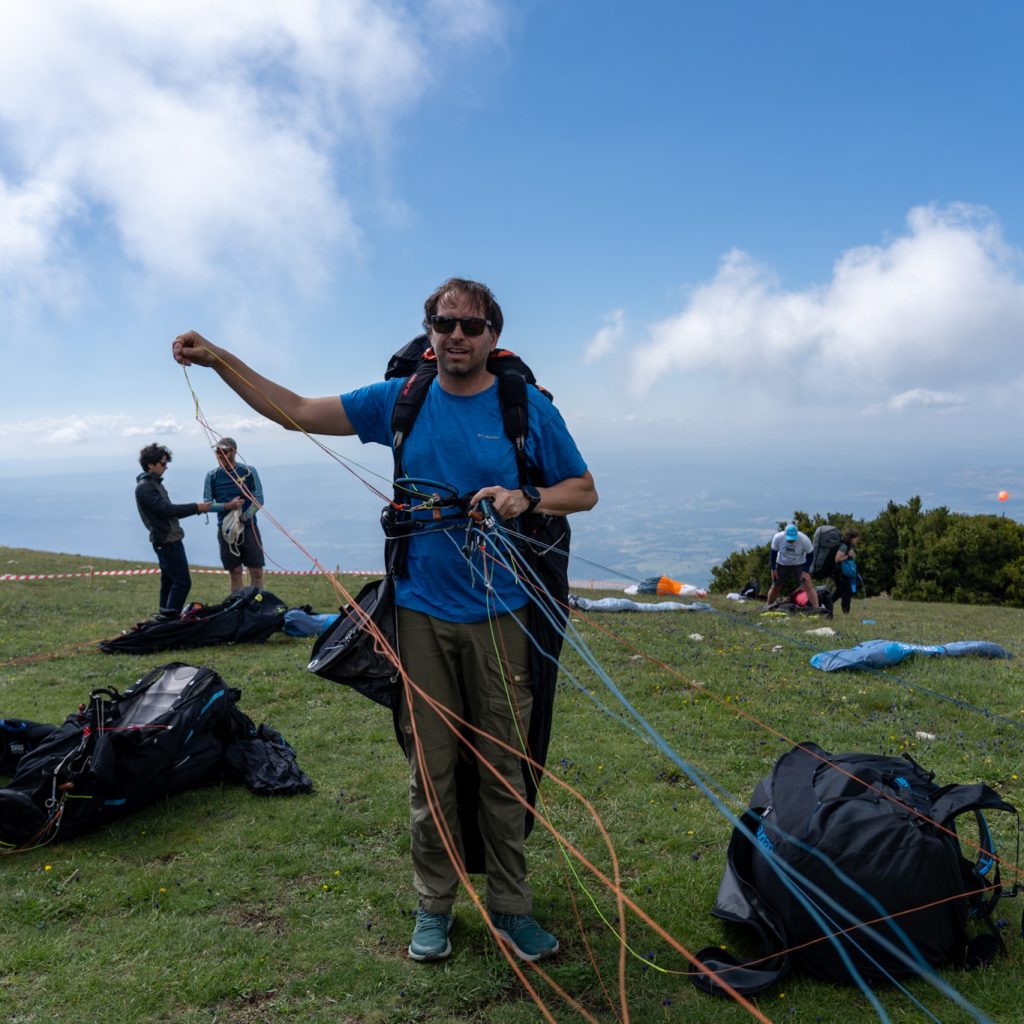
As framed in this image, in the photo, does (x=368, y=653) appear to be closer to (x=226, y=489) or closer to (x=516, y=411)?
(x=516, y=411)

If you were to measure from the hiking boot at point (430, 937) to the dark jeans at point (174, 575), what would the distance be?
7.69 meters

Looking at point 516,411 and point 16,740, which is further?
point 16,740

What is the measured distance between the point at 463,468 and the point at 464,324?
1.94 feet

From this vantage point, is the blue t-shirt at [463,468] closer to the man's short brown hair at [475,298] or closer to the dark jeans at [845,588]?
the man's short brown hair at [475,298]

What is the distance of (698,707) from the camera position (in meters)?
7.29

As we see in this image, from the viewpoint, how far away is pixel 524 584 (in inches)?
132

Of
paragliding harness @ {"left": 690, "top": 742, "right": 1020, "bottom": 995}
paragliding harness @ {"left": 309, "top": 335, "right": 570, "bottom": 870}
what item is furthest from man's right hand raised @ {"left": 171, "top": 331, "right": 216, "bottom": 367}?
paragliding harness @ {"left": 690, "top": 742, "right": 1020, "bottom": 995}

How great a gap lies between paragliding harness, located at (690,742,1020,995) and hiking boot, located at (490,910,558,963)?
641 mm

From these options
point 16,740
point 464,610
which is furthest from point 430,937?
point 16,740

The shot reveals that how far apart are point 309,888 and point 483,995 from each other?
52.1 inches

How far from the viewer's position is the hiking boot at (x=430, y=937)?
3.37 meters

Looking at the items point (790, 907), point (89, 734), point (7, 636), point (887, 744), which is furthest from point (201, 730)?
point (7, 636)

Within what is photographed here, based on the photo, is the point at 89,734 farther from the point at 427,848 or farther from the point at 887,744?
the point at 887,744

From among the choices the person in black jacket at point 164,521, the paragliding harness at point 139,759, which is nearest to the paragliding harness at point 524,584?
the paragliding harness at point 139,759
